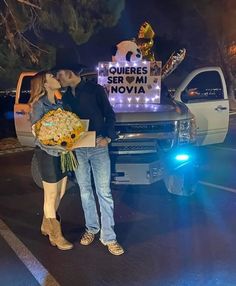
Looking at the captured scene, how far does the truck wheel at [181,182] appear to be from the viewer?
6085mm

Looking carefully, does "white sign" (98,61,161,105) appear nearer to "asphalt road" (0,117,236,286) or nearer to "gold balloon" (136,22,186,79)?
"gold balloon" (136,22,186,79)

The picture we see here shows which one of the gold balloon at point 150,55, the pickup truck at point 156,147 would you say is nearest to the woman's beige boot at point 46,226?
the pickup truck at point 156,147

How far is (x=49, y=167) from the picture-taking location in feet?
14.8

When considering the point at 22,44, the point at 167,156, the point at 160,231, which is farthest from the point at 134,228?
the point at 22,44

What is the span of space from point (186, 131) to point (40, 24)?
9184 millimetres

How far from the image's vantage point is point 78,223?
17.9ft

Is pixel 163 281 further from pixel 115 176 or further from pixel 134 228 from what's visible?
pixel 115 176

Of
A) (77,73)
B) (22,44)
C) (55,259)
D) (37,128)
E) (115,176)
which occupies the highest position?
(22,44)

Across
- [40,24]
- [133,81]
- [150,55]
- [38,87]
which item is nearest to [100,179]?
[38,87]

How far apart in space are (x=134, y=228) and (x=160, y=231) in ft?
1.02

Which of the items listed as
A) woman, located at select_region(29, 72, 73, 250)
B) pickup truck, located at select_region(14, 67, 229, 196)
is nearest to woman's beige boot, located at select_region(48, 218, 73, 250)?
woman, located at select_region(29, 72, 73, 250)

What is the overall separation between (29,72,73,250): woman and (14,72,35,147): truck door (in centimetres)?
250

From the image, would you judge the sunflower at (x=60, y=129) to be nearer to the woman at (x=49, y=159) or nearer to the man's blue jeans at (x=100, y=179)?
A: the woman at (x=49, y=159)

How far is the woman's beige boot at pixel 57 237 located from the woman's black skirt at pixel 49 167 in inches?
17.8
